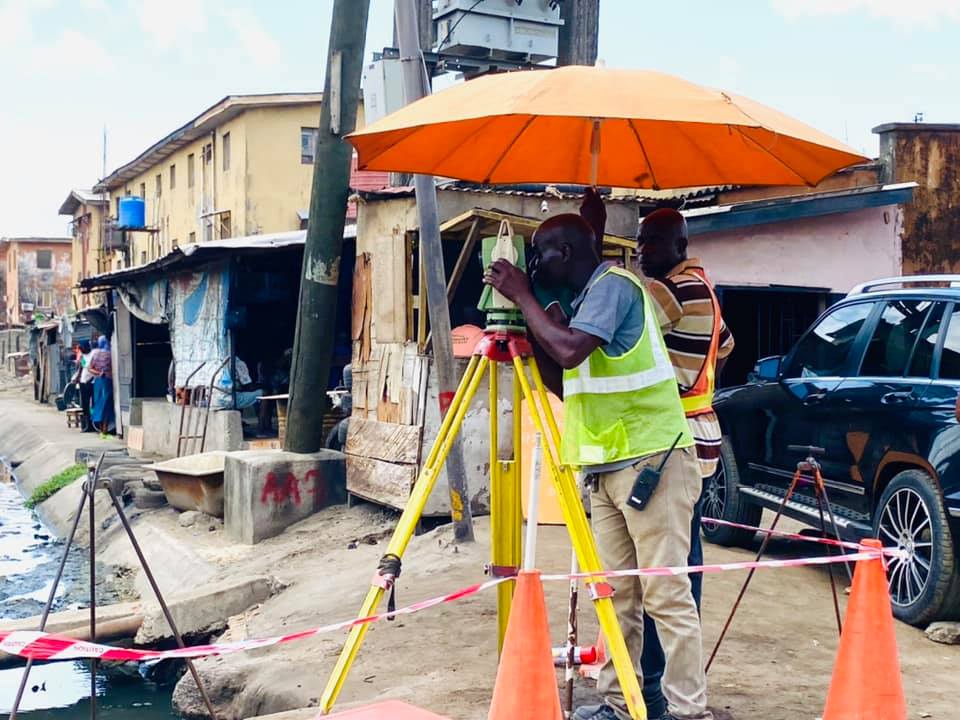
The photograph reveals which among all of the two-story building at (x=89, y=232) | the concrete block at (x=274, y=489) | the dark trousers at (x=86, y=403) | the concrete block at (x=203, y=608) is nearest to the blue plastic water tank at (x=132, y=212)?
the two-story building at (x=89, y=232)

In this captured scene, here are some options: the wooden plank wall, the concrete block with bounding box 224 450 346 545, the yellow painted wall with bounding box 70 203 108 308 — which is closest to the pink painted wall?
the wooden plank wall

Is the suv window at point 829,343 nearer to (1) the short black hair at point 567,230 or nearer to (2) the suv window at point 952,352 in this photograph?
(2) the suv window at point 952,352

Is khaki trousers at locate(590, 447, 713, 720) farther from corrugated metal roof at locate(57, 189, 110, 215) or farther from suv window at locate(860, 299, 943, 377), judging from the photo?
corrugated metal roof at locate(57, 189, 110, 215)

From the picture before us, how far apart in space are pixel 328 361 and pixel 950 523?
6330 mm

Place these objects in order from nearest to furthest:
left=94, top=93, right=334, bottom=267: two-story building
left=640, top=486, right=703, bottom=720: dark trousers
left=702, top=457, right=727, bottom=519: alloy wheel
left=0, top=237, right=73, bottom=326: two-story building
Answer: left=640, top=486, right=703, bottom=720: dark trousers < left=702, top=457, right=727, bottom=519: alloy wheel < left=94, top=93, right=334, bottom=267: two-story building < left=0, top=237, right=73, bottom=326: two-story building

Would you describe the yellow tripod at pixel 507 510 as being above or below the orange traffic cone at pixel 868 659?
above

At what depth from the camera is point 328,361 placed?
10.8 metres

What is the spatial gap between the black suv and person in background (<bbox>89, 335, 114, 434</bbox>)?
1570 centimetres

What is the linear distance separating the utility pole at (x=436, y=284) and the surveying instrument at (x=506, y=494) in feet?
11.9

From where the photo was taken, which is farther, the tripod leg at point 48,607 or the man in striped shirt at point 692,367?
the man in striped shirt at point 692,367

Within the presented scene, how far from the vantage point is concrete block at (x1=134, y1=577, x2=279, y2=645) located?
306 inches

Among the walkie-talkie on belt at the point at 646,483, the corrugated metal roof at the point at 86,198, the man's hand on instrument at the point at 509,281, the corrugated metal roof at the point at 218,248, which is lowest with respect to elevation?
the walkie-talkie on belt at the point at 646,483

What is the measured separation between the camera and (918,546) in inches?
251

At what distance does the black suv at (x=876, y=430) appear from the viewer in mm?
6219
